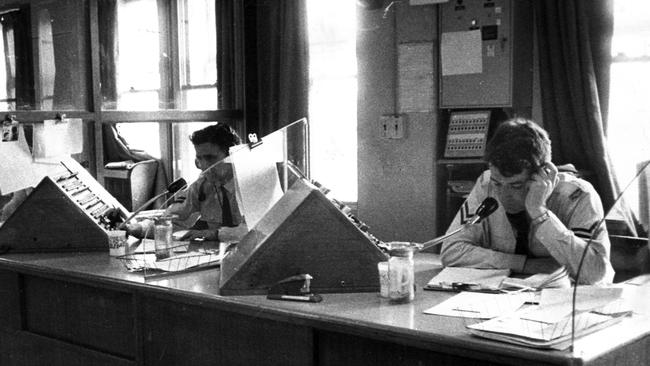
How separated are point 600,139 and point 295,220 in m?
2.30

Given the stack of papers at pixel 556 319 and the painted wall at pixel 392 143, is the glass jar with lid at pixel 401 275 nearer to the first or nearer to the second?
the stack of papers at pixel 556 319

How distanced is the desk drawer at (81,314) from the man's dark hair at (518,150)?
1.24m

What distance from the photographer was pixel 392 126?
4.49 m

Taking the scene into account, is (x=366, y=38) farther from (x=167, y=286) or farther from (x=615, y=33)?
(x=167, y=286)

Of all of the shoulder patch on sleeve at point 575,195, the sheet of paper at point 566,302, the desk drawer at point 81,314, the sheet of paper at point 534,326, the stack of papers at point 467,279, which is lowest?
the desk drawer at point 81,314

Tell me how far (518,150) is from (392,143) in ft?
6.83

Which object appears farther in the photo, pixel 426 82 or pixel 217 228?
pixel 426 82

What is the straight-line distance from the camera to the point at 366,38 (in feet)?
15.1

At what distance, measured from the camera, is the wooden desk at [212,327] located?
1.71m

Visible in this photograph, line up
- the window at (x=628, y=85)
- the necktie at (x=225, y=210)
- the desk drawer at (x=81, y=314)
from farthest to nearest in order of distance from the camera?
the window at (x=628, y=85)
the necktie at (x=225, y=210)
the desk drawer at (x=81, y=314)

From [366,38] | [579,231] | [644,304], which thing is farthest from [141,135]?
[644,304]

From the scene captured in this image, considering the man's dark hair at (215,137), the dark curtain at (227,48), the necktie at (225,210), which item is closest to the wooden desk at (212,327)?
the necktie at (225,210)

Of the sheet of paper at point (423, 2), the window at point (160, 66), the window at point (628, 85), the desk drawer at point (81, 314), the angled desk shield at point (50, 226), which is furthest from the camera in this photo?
the window at point (160, 66)

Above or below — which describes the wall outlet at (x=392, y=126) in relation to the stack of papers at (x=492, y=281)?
above
